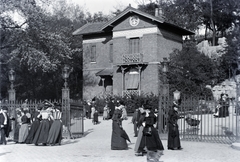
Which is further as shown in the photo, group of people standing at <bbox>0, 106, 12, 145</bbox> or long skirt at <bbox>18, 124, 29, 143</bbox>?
long skirt at <bbox>18, 124, 29, 143</bbox>

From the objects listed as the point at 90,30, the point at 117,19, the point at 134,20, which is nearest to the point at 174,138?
the point at 134,20

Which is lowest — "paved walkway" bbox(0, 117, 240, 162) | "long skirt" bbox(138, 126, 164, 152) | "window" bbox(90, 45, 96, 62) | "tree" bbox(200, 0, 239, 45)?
"paved walkway" bbox(0, 117, 240, 162)

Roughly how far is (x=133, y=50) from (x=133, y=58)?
0.98 m

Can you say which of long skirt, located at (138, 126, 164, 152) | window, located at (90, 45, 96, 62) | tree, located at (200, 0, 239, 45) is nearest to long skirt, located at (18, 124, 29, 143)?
long skirt, located at (138, 126, 164, 152)

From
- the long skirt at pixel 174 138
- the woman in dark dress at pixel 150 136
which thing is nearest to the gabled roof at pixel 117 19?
the long skirt at pixel 174 138

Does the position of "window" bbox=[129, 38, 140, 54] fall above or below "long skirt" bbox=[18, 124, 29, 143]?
above

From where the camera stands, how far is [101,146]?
14508 millimetres

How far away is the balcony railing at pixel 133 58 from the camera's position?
107ft

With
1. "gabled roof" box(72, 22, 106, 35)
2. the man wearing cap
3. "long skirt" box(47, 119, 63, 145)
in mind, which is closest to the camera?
"long skirt" box(47, 119, 63, 145)

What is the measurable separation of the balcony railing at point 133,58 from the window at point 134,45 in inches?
24.6

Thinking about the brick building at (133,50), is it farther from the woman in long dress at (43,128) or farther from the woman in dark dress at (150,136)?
the woman in dark dress at (150,136)

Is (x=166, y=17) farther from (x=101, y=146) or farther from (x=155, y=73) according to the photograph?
(x=101, y=146)

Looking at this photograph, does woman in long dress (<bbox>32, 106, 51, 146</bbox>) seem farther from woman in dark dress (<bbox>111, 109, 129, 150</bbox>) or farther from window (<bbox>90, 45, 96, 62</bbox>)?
window (<bbox>90, 45, 96, 62</bbox>)

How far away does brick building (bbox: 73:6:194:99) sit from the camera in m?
32.4
